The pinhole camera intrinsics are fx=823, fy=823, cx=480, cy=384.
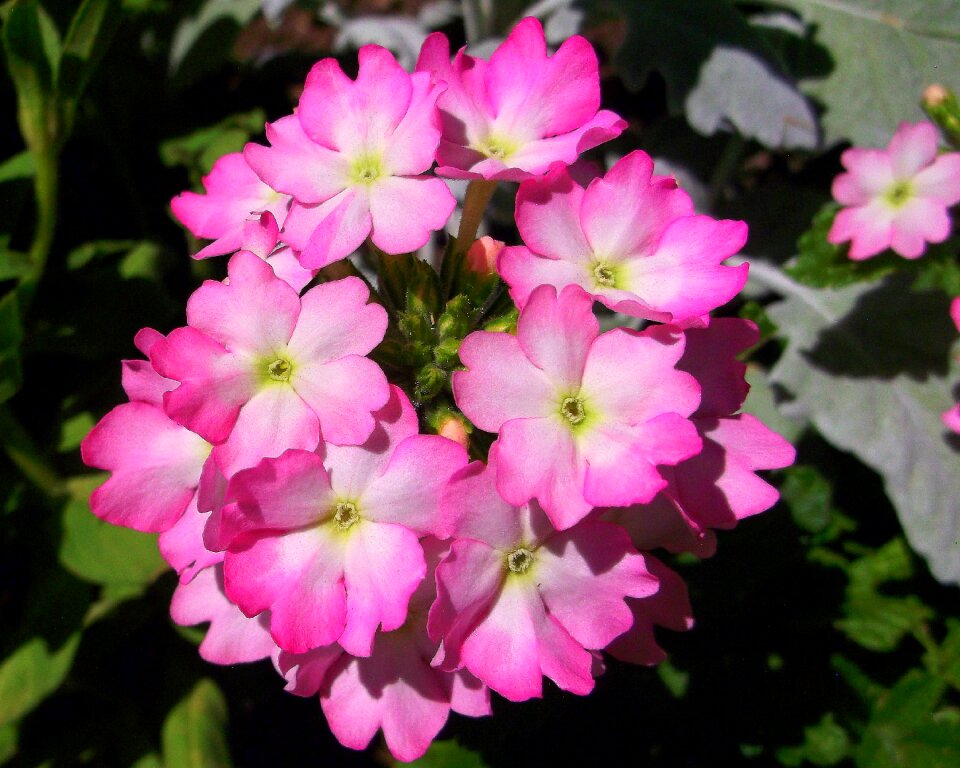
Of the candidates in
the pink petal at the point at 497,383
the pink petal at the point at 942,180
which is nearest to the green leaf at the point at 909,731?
the pink petal at the point at 942,180

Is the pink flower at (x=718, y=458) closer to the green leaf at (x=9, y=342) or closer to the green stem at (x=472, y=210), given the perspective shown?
the green stem at (x=472, y=210)

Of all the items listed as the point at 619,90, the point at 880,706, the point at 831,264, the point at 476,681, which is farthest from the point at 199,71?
the point at 880,706

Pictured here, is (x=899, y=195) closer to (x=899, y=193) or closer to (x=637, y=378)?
(x=899, y=193)

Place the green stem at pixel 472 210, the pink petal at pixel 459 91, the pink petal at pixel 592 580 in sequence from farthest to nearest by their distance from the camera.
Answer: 1. the green stem at pixel 472 210
2. the pink petal at pixel 459 91
3. the pink petal at pixel 592 580

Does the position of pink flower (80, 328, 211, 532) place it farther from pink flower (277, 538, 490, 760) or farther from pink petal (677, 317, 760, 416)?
pink petal (677, 317, 760, 416)

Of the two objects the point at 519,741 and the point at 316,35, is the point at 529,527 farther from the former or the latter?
the point at 316,35

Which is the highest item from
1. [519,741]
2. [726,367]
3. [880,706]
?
[726,367]

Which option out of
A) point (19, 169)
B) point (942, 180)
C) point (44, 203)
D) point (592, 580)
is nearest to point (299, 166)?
point (592, 580)
